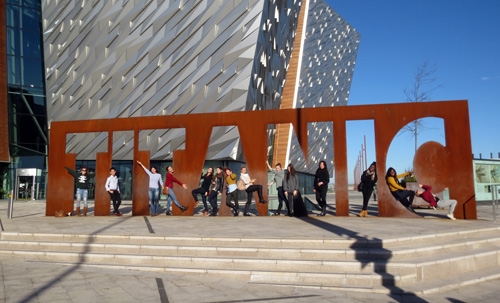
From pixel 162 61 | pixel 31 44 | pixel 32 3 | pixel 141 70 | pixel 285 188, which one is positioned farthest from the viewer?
pixel 32 3

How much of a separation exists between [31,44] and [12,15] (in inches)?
97.6

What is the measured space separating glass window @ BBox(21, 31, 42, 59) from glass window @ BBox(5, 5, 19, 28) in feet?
2.90

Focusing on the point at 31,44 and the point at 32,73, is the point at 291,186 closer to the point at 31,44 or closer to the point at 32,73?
the point at 32,73

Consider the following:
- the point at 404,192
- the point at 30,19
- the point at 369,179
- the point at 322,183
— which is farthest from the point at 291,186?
the point at 30,19

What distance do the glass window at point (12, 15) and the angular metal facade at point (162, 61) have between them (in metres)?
2.45

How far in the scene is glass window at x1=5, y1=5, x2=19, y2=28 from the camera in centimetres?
2961

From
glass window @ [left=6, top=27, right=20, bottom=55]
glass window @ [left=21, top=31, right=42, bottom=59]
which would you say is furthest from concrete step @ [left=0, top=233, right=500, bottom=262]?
glass window @ [left=6, top=27, right=20, bottom=55]

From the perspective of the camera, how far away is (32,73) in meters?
29.5

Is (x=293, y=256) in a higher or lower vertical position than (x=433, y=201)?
lower

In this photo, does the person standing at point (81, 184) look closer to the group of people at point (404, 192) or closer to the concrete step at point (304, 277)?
the concrete step at point (304, 277)

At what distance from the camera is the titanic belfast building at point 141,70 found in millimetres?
21656

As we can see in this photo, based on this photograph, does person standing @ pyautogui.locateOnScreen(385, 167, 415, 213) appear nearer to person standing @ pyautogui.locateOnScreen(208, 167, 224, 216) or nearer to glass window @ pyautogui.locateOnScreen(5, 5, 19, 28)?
person standing @ pyautogui.locateOnScreen(208, 167, 224, 216)

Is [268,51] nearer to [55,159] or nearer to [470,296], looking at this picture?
[55,159]

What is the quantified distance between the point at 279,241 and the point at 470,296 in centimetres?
293
